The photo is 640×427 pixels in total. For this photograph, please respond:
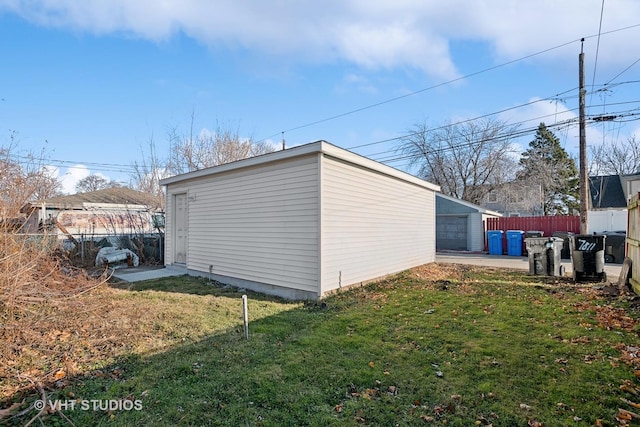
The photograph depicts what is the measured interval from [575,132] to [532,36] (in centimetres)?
453

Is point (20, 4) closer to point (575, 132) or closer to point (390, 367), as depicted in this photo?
point (390, 367)

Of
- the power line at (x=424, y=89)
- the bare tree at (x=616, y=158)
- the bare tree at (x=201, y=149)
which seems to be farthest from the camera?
the bare tree at (x=616, y=158)

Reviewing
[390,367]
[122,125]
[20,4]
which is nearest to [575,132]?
[390,367]

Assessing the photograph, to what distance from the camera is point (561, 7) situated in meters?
8.37

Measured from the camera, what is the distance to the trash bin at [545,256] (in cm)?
905

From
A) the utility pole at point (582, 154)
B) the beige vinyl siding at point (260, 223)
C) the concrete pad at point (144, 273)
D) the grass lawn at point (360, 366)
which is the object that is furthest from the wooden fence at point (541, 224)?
the concrete pad at point (144, 273)

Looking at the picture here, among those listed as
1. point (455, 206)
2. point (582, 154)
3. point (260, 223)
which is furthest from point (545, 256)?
point (455, 206)

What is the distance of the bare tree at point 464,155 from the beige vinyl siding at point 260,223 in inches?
774

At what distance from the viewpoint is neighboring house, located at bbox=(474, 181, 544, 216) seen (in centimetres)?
2359

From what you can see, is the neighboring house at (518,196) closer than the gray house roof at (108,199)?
No

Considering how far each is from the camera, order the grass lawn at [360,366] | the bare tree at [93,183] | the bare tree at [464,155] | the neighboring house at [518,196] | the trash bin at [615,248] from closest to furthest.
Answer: the grass lawn at [360,366] < the trash bin at [615,248] < the bare tree at [464,155] < the neighboring house at [518,196] < the bare tree at [93,183]

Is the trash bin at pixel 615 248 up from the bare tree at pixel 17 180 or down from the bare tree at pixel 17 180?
down

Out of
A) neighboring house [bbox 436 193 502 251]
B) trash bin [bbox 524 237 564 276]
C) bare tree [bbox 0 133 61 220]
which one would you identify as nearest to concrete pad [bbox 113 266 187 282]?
bare tree [bbox 0 133 61 220]

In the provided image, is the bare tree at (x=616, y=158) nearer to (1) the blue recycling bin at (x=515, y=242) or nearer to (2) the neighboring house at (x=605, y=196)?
(2) the neighboring house at (x=605, y=196)
